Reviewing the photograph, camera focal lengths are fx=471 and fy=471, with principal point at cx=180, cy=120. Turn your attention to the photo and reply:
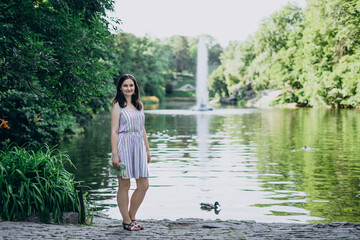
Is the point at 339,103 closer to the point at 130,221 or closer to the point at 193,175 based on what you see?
the point at 193,175

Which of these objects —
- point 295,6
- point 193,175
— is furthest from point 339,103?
point 193,175

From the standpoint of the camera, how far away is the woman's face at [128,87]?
6.39 meters

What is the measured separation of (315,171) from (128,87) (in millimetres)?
7930

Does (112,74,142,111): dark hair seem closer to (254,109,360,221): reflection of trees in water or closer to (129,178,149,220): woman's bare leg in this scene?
(129,178,149,220): woman's bare leg

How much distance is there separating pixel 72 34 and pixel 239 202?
4.65 meters

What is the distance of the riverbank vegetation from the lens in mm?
44500

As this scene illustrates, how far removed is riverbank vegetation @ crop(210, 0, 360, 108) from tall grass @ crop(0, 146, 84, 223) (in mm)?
40023

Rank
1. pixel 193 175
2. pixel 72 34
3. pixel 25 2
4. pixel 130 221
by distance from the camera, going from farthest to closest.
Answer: pixel 193 175 < pixel 72 34 < pixel 25 2 < pixel 130 221

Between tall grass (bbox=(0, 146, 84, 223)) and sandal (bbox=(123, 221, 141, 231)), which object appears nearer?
sandal (bbox=(123, 221, 141, 231))

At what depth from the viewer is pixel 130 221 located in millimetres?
6258

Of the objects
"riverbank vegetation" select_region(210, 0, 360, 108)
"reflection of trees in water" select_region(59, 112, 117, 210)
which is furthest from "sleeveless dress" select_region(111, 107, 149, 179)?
"riverbank vegetation" select_region(210, 0, 360, 108)

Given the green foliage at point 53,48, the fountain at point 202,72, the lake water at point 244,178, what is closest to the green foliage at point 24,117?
the lake water at point 244,178

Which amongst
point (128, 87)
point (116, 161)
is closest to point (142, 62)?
point (128, 87)

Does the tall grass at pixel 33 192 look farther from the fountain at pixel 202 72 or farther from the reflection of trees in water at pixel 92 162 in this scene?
the fountain at pixel 202 72
